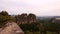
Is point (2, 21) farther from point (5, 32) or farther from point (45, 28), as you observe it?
point (45, 28)

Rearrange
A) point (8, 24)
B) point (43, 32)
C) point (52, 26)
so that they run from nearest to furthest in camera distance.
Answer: point (8, 24) → point (43, 32) → point (52, 26)

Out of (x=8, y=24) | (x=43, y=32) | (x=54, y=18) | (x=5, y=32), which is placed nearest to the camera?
(x=5, y=32)

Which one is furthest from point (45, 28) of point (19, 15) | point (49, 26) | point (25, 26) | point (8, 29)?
point (8, 29)

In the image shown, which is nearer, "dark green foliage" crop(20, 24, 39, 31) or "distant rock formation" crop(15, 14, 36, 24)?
"dark green foliage" crop(20, 24, 39, 31)

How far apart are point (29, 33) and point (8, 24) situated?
353cm

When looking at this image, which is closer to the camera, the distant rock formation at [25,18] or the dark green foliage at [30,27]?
the dark green foliage at [30,27]

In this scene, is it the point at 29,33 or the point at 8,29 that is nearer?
the point at 8,29

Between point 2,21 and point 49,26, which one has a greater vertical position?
point 2,21

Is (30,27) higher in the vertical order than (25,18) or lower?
lower

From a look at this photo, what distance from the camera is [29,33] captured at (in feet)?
58.9

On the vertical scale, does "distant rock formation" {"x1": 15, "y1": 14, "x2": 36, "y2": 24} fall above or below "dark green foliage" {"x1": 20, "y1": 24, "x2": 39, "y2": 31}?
above

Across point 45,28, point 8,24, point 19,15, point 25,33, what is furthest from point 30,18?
point 8,24

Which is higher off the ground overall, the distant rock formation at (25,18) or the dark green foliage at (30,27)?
the distant rock formation at (25,18)

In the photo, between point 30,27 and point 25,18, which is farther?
point 25,18
